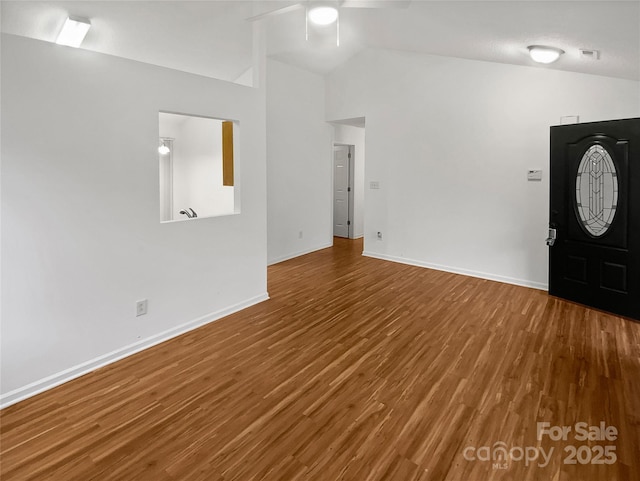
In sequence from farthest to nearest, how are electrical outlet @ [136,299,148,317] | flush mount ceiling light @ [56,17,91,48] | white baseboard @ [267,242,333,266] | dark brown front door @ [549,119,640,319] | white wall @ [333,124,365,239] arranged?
1. white wall @ [333,124,365,239]
2. white baseboard @ [267,242,333,266]
3. dark brown front door @ [549,119,640,319]
4. flush mount ceiling light @ [56,17,91,48]
5. electrical outlet @ [136,299,148,317]

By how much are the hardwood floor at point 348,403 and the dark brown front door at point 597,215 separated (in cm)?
36

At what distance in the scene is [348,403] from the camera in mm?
2420

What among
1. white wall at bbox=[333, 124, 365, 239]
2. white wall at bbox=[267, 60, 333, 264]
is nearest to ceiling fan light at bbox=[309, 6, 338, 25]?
white wall at bbox=[267, 60, 333, 264]

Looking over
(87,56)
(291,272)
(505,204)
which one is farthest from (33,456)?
(505,204)

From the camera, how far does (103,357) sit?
288 centimetres

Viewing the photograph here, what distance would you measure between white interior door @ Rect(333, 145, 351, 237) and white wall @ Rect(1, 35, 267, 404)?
16.1 feet

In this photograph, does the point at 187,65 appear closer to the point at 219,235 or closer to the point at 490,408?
the point at 219,235

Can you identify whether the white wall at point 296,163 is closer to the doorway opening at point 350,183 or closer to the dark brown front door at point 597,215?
the doorway opening at point 350,183

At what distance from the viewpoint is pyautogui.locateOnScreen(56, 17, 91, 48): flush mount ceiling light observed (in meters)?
3.27

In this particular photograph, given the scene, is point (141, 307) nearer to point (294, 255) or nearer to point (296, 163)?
point (294, 255)

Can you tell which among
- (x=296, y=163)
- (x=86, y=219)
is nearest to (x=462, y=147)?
(x=296, y=163)

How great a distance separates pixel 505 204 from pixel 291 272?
10.2 feet

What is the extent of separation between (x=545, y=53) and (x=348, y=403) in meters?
3.54

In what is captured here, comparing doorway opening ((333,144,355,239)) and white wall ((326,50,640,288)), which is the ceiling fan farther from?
doorway opening ((333,144,355,239))
